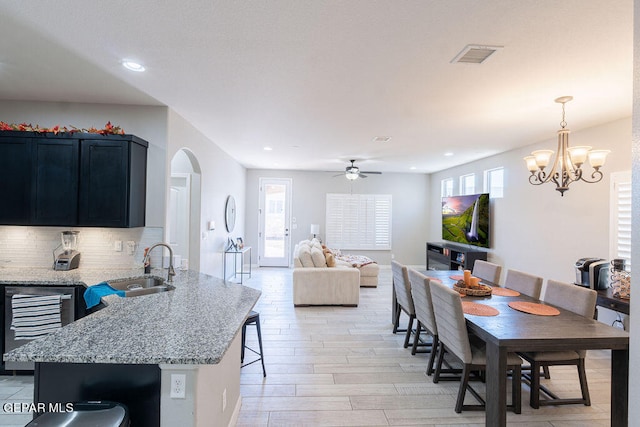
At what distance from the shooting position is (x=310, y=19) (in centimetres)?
188

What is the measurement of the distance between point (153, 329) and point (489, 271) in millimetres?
3699

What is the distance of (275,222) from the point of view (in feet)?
28.1

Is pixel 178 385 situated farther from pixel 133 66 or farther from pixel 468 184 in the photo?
pixel 468 184

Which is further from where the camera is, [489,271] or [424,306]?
[489,271]

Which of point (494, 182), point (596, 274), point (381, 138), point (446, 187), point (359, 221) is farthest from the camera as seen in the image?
point (359, 221)

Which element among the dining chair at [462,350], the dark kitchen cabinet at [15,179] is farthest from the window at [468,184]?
the dark kitchen cabinet at [15,179]

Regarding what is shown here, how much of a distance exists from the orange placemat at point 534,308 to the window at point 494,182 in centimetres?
361

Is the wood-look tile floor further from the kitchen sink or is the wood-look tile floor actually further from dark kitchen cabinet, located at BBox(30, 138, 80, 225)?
dark kitchen cabinet, located at BBox(30, 138, 80, 225)

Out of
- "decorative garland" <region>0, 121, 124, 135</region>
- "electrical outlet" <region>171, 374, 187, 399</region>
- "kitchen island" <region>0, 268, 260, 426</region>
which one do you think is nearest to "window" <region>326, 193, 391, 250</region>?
"decorative garland" <region>0, 121, 124, 135</region>

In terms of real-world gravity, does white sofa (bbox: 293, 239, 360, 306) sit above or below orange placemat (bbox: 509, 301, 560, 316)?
below

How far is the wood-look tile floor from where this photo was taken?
2410mm

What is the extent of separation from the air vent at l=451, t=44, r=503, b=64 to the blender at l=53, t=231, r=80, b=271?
4.08 m

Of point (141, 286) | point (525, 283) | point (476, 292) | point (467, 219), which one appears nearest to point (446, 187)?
point (467, 219)

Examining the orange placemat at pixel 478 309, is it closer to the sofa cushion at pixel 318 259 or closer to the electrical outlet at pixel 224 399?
the electrical outlet at pixel 224 399
